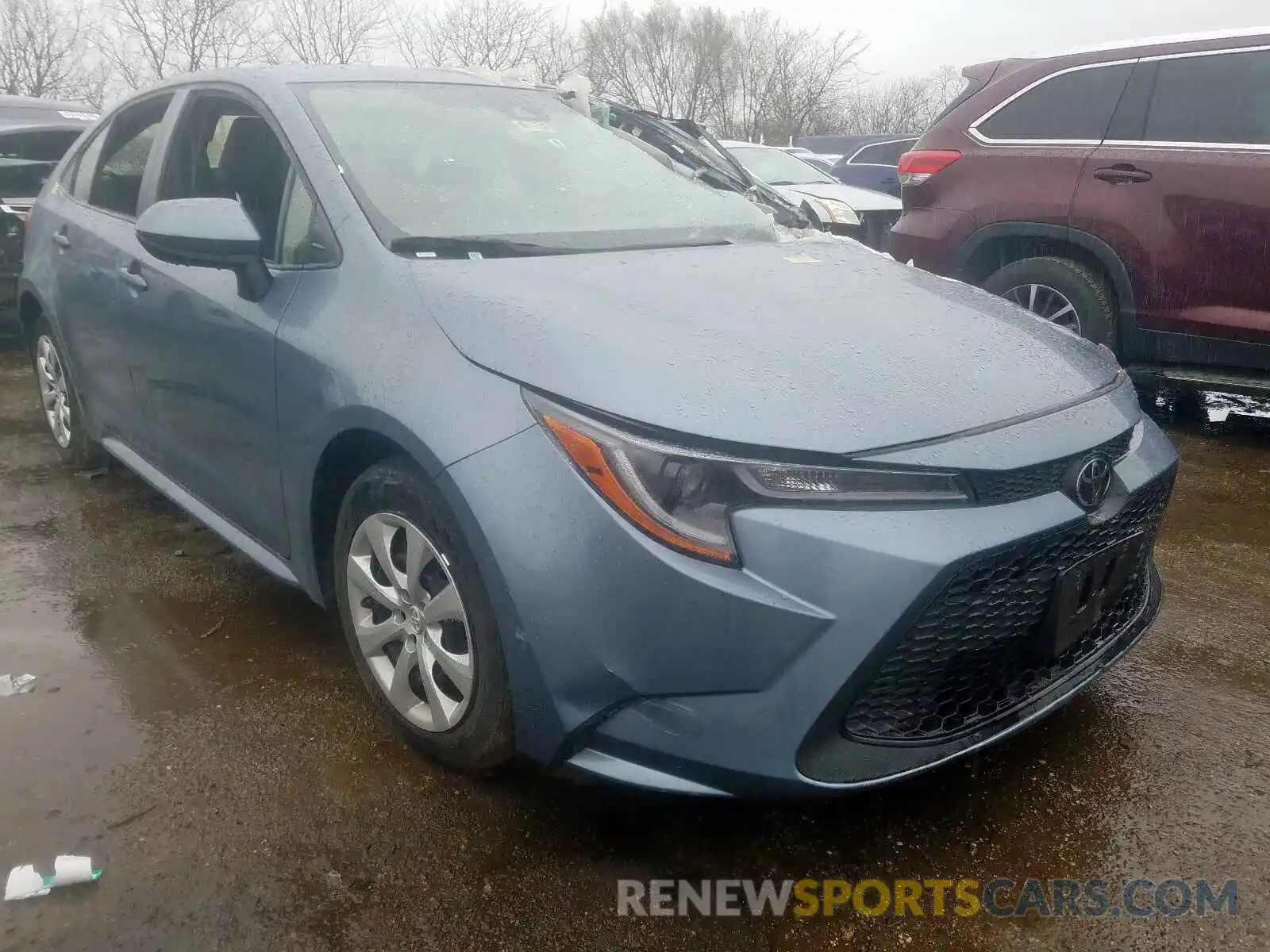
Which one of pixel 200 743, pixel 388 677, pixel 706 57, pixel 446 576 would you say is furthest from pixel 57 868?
pixel 706 57

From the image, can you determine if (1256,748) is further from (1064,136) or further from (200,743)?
(1064,136)

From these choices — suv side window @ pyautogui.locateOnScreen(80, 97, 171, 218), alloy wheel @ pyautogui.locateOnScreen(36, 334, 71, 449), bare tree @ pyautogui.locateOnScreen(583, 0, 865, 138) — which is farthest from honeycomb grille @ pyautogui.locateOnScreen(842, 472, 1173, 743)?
bare tree @ pyautogui.locateOnScreen(583, 0, 865, 138)

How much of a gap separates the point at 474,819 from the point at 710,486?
95cm

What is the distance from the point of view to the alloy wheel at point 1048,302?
16.3 ft

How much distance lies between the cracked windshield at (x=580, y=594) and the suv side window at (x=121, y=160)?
5 centimetres

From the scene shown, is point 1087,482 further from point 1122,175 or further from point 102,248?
point 1122,175

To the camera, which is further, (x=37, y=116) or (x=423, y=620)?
(x=37, y=116)

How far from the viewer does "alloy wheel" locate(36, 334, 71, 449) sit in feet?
13.6

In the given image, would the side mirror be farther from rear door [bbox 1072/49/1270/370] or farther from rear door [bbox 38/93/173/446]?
rear door [bbox 1072/49/1270/370]

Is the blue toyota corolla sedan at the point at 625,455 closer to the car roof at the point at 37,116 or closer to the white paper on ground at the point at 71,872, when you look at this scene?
the white paper on ground at the point at 71,872

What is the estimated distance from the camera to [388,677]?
230 cm

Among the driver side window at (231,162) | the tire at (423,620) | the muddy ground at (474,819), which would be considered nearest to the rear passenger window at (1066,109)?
the muddy ground at (474,819)

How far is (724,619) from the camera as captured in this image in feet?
5.41

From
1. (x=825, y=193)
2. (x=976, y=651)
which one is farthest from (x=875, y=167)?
(x=976, y=651)
